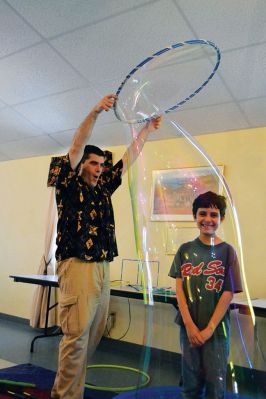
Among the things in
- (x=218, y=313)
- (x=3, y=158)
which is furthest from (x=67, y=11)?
(x=3, y=158)

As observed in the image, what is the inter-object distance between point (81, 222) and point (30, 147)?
2837mm

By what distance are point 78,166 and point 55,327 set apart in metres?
2.74

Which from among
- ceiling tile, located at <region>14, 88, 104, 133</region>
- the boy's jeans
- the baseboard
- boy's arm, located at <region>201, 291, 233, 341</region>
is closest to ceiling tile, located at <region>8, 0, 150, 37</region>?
ceiling tile, located at <region>14, 88, 104, 133</region>

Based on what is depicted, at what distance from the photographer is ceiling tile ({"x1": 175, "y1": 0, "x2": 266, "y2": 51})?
76.8 inches

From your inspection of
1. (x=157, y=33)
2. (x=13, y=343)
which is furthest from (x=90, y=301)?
(x=13, y=343)

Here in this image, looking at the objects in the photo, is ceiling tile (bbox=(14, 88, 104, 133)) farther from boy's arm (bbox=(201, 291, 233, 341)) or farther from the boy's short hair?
boy's arm (bbox=(201, 291, 233, 341))

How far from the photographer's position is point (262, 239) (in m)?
2.87

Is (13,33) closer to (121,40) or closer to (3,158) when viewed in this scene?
(121,40)

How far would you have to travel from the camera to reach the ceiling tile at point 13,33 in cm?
223

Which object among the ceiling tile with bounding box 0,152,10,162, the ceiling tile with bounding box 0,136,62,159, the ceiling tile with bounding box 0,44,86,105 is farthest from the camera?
the ceiling tile with bounding box 0,152,10,162

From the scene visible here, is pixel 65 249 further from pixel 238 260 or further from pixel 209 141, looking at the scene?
pixel 209 141

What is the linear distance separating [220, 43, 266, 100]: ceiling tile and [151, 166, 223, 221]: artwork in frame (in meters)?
1.49

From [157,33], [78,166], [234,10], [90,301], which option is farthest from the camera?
[157,33]

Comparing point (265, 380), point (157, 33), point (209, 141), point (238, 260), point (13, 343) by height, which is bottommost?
point (13, 343)
